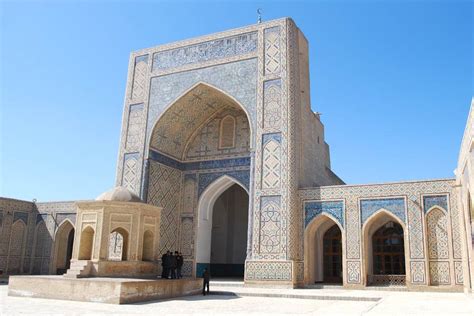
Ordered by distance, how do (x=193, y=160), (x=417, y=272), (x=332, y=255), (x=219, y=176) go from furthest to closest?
1. (x=193, y=160)
2. (x=219, y=176)
3. (x=332, y=255)
4. (x=417, y=272)

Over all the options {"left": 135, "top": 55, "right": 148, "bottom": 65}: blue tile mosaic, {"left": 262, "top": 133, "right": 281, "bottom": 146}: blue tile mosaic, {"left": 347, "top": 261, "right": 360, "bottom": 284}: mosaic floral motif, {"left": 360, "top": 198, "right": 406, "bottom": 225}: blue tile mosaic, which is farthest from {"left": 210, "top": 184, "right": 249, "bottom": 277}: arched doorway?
{"left": 360, "top": 198, "right": 406, "bottom": 225}: blue tile mosaic

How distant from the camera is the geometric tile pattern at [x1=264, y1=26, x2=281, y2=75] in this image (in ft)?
40.7

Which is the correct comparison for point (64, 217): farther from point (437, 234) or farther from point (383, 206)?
point (437, 234)

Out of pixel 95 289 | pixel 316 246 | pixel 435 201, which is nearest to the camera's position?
pixel 95 289

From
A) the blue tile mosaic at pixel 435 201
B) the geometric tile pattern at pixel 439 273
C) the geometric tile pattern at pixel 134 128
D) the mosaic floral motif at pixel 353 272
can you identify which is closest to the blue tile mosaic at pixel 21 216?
the geometric tile pattern at pixel 134 128

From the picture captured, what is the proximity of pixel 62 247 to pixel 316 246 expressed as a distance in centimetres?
838

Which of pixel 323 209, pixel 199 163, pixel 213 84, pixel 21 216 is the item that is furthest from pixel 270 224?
pixel 21 216

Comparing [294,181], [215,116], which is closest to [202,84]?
[215,116]

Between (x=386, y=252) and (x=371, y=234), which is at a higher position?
(x=371, y=234)

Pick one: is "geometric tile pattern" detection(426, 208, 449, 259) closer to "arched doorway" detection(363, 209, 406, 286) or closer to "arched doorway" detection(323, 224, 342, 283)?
"arched doorway" detection(363, 209, 406, 286)

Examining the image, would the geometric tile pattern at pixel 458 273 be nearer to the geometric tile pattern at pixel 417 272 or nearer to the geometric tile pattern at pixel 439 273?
the geometric tile pattern at pixel 439 273

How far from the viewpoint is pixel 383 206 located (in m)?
10.8

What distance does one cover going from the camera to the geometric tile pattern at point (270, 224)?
11167 mm

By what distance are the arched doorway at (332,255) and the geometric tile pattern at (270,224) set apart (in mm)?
2205
